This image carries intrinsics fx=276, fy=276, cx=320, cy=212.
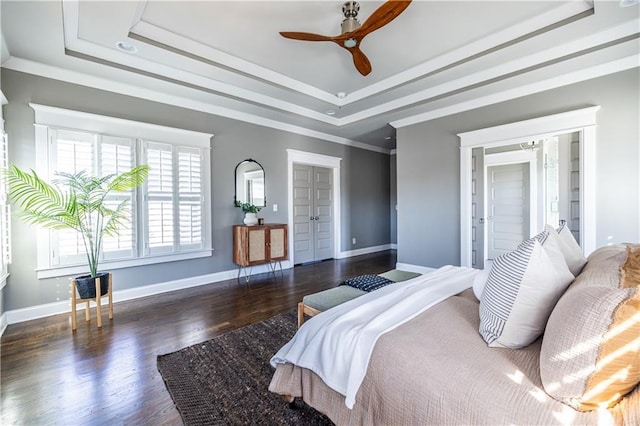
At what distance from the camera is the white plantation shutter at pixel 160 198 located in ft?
11.7

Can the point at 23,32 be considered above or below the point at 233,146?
above

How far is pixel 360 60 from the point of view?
268cm

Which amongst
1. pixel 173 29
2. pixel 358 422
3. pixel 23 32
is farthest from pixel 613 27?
pixel 23 32

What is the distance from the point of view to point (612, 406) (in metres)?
0.75

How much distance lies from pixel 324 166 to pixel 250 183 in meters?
1.81

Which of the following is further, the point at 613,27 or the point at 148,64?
the point at 148,64

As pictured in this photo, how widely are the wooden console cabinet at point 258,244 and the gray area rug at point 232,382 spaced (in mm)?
1781

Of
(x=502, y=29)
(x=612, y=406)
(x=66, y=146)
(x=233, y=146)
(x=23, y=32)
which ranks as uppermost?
(x=502, y=29)

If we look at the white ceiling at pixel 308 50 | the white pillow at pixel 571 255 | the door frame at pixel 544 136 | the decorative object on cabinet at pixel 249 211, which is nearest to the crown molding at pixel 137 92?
the white ceiling at pixel 308 50

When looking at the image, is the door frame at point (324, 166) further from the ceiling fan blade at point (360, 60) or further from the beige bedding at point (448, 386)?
the beige bedding at point (448, 386)

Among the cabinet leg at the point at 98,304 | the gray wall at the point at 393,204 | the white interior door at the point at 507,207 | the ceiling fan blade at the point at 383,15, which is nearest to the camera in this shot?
the ceiling fan blade at the point at 383,15

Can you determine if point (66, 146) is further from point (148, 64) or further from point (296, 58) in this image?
point (296, 58)

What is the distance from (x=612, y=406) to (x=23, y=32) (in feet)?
13.9

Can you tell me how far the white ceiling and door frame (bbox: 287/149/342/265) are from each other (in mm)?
1273
